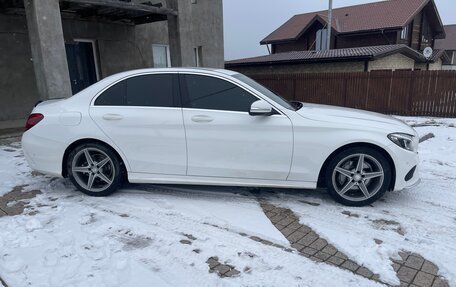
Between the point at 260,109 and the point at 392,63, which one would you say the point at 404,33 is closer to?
→ the point at 392,63

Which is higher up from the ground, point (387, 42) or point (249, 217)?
point (387, 42)

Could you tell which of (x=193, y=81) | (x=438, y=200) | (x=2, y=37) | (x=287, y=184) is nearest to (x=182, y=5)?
(x=2, y=37)

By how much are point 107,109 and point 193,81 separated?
1.13 meters

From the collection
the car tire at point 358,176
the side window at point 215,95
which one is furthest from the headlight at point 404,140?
the side window at point 215,95

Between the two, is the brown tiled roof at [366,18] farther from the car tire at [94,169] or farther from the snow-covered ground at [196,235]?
the car tire at [94,169]

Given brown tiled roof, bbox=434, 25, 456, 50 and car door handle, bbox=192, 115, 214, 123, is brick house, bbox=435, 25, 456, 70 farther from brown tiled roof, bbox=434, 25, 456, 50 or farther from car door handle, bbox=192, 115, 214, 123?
car door handle, bbox=192, 115, 214, 123

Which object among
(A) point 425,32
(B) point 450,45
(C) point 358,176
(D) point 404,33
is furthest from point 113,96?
(B) point 450,45

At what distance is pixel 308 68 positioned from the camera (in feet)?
60.1

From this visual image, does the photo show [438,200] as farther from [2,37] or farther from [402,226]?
[2,37]

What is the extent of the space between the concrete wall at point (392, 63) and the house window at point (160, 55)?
32.9 feet

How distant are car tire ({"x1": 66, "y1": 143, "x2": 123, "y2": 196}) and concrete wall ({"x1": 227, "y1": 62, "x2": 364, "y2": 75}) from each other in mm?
15157

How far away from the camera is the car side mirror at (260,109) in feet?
12.2

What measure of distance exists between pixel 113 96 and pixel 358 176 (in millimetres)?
3147

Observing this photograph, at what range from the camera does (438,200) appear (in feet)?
13.5
